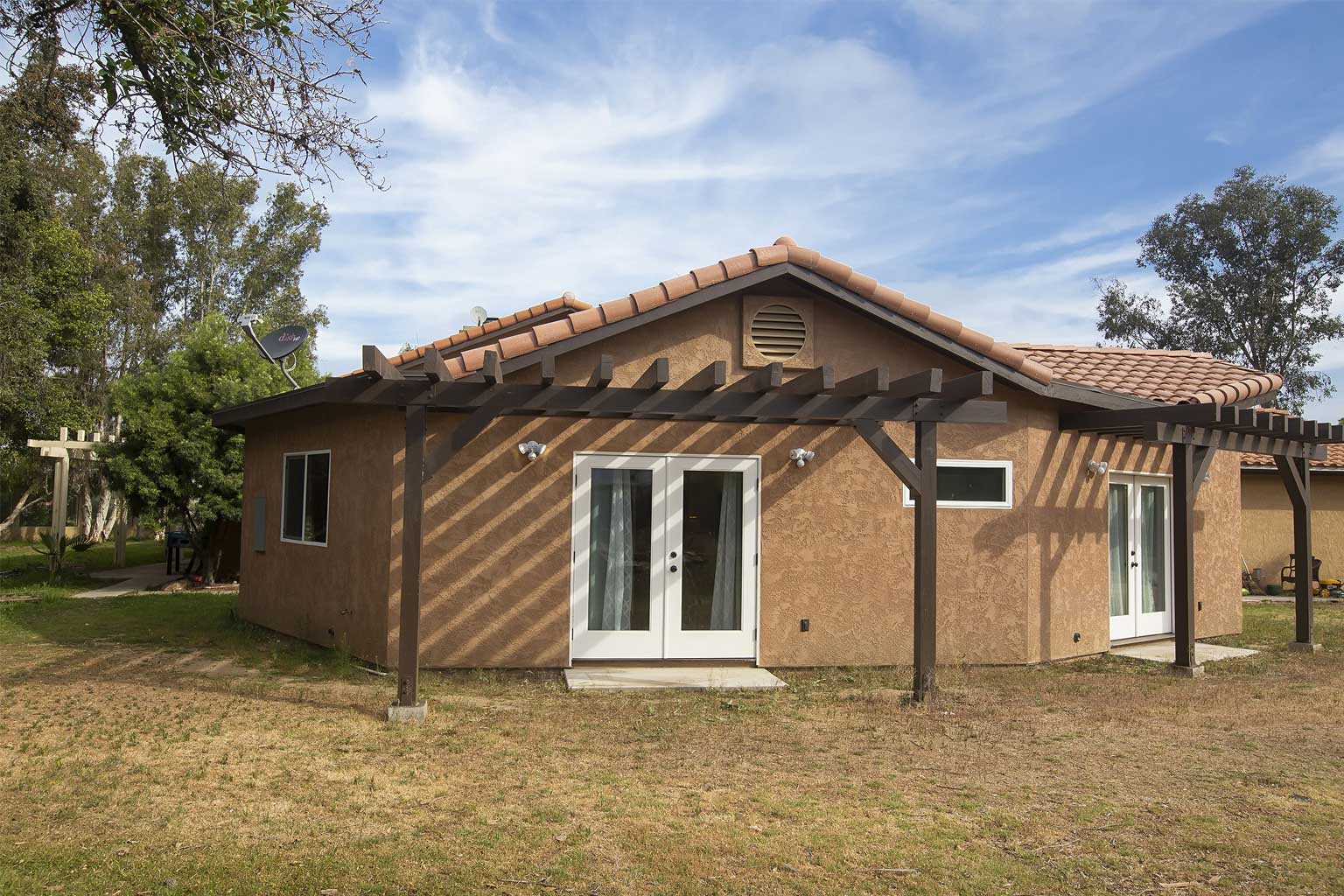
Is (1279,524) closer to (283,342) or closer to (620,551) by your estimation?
(620,551)

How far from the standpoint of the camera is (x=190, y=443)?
1659 centimetres

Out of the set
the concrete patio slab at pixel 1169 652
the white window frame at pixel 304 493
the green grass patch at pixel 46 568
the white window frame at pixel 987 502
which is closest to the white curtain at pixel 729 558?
the white window frame at pixel 987 502

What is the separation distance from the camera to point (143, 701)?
25.0ft

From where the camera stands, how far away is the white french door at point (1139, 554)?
1135 centimetres

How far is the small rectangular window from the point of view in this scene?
32.0ft

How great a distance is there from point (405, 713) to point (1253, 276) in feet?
109

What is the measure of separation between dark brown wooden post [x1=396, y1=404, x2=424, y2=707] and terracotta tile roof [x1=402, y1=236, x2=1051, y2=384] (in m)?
1.16

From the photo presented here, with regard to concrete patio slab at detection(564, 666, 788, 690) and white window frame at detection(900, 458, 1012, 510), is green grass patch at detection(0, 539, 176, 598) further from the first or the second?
white window frame at detection(900, 458, 1012, 510)

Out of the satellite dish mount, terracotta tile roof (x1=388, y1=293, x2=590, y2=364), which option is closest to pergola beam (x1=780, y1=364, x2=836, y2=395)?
terracotta tile roof (x1=388, y1=293, x2=590, y2=364)

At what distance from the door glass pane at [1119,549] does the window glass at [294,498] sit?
366 inches

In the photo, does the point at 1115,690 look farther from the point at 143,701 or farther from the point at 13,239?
the point at 13,239

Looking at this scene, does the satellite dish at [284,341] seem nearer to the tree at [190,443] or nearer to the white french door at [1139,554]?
the tree at [190,443]

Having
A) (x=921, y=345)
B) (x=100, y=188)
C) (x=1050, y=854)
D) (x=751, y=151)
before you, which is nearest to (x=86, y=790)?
(x=1050, y=854)

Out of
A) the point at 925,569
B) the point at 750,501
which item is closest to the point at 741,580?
the point at 750,501
